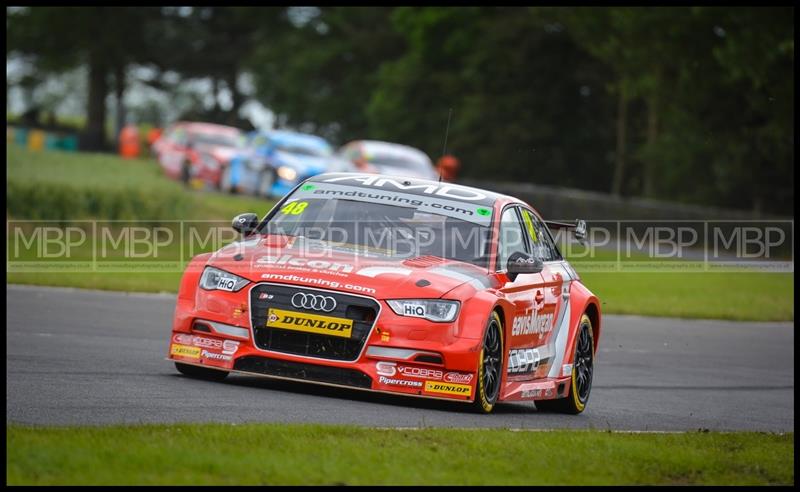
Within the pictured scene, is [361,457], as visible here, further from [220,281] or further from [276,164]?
[276,164]

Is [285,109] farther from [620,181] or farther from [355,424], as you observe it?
[355,424]

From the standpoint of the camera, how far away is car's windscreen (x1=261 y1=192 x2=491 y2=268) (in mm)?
10477

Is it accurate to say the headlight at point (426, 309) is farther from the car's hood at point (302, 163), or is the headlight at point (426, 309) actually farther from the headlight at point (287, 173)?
the headlight at point (287, 173)

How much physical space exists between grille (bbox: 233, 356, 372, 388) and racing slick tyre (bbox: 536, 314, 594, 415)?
7.37 feet

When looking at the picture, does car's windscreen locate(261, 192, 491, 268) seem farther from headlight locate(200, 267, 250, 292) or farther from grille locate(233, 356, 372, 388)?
grille locate(233, 356, 372, 388)

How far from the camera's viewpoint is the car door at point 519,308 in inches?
408

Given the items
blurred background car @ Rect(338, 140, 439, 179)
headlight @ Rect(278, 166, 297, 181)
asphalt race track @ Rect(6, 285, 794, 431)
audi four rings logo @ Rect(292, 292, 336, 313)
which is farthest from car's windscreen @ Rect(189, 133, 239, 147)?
audi four rings logo @ Rect(292, 292, 336, 313)

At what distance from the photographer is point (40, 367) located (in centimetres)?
1066

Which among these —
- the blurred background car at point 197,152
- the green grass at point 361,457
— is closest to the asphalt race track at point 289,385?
the green grass at point 361,457

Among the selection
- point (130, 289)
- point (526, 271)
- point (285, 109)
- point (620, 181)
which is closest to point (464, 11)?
point (620, 181)

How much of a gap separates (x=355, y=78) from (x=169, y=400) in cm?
6095

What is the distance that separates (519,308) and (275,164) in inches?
1054

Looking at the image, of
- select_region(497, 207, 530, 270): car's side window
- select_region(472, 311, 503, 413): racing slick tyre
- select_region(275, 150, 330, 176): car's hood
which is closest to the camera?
select_region(472, 311, 503, 413): racing slick tyre

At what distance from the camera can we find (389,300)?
31.5 feet
